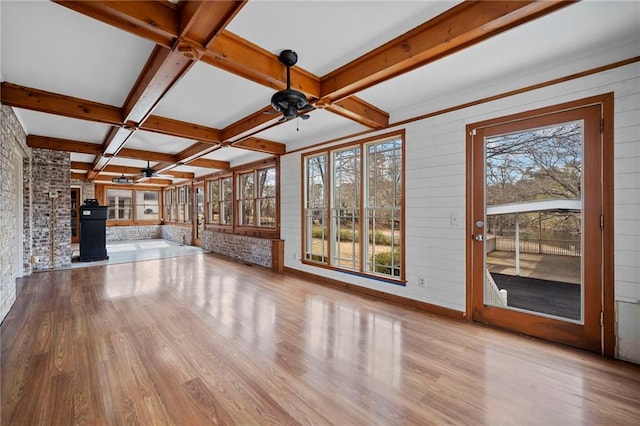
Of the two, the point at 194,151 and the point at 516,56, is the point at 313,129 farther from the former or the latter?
the point at 516,56

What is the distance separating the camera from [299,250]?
571 centimetres

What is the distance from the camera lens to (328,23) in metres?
2.13

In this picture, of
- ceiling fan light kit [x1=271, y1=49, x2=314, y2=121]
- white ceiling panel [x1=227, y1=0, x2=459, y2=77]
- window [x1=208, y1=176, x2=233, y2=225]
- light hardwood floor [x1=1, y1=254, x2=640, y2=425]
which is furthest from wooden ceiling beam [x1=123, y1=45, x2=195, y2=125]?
window [x1=208, y1=176, x2=233, y2=225]

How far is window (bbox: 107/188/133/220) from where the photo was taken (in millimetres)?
11602

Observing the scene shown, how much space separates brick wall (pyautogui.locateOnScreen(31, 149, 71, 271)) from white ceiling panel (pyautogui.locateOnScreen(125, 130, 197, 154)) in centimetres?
150

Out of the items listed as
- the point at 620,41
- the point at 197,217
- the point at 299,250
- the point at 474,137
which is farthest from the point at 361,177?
the point at 197,217

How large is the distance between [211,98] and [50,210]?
16.7ft

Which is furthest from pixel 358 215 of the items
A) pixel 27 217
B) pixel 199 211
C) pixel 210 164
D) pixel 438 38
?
pixel 199 211

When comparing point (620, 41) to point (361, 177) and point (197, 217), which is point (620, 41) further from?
point (197, 217)

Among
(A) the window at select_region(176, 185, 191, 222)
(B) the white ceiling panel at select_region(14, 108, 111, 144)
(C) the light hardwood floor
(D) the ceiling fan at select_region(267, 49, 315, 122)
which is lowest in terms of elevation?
(C) the light hardwood floor

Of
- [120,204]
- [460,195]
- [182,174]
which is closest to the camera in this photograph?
[460,195]

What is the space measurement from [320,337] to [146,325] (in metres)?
1.98

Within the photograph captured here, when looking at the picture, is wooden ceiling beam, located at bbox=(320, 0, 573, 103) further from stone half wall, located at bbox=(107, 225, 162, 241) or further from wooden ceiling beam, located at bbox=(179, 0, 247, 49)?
stone half wall, located at bbox=(107, 225, 162, 241)

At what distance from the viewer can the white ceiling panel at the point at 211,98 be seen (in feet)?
9.68
